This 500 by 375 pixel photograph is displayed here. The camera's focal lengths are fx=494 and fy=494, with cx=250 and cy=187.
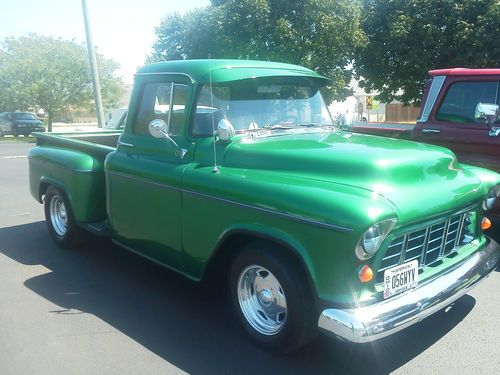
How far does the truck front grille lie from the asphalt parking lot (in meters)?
0.64

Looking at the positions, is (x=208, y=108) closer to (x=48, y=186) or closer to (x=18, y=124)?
(x=48, y=186)

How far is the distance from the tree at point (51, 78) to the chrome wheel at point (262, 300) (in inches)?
1064

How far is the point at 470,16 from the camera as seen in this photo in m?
14.5

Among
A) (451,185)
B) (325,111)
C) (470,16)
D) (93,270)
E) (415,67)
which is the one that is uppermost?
(470,16)

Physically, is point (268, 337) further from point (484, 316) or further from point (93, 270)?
point (93, 270)

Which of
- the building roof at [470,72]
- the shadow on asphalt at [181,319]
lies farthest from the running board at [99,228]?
the building roof at [470,72]

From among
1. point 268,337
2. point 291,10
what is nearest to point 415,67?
point 291,10

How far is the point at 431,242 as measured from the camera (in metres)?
3.30

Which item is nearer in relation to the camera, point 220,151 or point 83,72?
point 220,151

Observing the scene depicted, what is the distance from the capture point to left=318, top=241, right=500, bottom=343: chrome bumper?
2730 mm

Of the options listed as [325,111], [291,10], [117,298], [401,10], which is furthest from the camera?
[401,10]

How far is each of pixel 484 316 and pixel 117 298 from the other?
3056 millimetres

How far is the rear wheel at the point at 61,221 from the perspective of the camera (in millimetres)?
5438

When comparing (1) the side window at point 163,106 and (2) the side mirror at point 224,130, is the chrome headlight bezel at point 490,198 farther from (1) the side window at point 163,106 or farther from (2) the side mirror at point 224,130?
(1) the side window at point 163,106
